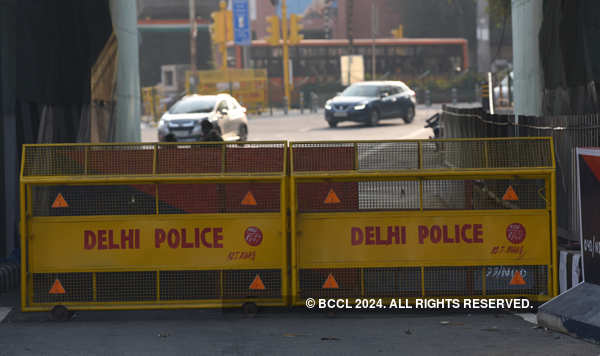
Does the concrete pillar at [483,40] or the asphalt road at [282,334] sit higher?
the concrete pillar at [483,40]

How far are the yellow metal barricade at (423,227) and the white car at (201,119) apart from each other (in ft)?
69.6

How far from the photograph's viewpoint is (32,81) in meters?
11.9

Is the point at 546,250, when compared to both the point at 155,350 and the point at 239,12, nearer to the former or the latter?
the point at 155,350

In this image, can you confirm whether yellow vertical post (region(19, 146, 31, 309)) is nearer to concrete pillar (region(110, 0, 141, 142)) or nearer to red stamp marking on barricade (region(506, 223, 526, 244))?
red stamp marking on barricade (region(506, 223, 526, 244))

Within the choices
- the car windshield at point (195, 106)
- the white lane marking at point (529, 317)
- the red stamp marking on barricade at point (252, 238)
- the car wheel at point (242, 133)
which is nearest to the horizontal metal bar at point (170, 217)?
the red stamp marking on barricade at point (252, 238)

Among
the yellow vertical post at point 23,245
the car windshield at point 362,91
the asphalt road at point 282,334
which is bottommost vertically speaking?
the asphalt road at point 282,334

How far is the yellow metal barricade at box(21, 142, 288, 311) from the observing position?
29.2ft

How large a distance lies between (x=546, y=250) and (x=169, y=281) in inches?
128

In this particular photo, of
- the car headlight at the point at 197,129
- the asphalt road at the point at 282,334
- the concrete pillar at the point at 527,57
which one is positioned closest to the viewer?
the asphalt road at the point at 282,334

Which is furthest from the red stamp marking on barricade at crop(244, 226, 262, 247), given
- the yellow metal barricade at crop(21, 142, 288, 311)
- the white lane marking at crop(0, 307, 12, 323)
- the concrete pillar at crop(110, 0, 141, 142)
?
the concrete pillar at crop(110, 0, 141, 142)

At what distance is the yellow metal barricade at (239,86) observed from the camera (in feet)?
181

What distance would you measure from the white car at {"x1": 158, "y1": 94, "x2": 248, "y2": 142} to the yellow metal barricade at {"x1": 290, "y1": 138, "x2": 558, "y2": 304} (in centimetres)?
2120

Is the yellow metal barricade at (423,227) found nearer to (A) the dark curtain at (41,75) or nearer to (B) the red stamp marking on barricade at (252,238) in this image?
(B) the red stamp marking on barricade at (252,238)

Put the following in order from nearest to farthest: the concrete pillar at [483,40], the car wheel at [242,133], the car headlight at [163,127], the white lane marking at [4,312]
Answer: the white lane marking at [4,312], the car headlight at [163,127], the car wheel at [242,133], the concrete pillar at [483,40]
